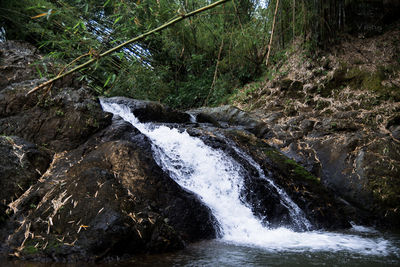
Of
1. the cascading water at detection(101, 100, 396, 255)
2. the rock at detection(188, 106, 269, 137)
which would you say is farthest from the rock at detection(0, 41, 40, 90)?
the rock at detection(188, 106, 269, 137)

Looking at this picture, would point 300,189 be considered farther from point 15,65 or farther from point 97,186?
point 15,65

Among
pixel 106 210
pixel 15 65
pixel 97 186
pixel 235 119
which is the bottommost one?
pixel 106 210

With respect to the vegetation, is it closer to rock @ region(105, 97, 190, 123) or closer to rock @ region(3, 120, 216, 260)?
rock @ region(105, 97, 190, 123)

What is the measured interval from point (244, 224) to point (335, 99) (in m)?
4.49

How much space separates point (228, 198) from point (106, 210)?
73.8 inches

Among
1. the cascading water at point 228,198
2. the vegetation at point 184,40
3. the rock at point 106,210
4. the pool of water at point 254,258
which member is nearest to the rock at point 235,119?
the vegetation at point 184,40

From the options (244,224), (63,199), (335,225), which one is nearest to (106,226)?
(63,199)

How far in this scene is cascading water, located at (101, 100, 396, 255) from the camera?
3234 mm

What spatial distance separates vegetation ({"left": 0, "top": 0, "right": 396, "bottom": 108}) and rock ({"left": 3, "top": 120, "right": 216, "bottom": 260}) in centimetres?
109

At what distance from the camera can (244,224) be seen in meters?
3.80

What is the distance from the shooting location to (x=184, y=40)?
425cm

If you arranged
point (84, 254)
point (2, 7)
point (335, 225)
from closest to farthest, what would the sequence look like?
point (84, 254)
point (335, 225)
point (2, 7)

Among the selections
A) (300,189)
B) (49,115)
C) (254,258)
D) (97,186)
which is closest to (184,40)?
(49,115)

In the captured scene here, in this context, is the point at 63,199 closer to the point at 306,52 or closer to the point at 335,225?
the point at 335,225
